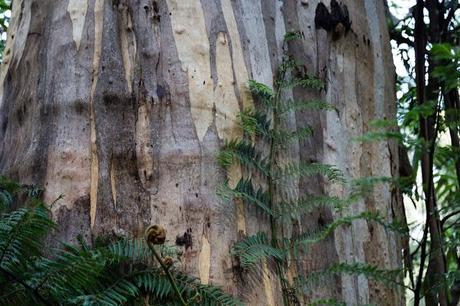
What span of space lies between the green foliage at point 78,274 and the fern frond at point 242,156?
1.31 ft

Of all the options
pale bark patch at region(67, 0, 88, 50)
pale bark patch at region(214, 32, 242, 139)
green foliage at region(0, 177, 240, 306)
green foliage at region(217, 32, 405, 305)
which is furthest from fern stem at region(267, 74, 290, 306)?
pale bark patch at region(67, 0, 88, 50)

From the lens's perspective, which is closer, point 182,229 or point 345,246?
point 182,229

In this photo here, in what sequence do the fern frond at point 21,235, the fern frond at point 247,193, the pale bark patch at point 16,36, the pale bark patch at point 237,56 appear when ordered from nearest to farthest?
1. the fern frond at point 21,235
2. the fern frond at point 247,193
3. the pale bark patch at point 237,56
4. the pale bark patch at point 16,36

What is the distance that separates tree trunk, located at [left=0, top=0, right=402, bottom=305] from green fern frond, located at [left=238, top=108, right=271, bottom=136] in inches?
1.8

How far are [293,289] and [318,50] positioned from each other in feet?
3.25

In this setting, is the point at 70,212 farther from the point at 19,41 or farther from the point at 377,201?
the point at 377,201

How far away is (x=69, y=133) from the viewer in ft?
7.88

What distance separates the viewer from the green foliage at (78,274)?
73.5 inches

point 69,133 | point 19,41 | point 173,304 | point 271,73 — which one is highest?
point 19,41

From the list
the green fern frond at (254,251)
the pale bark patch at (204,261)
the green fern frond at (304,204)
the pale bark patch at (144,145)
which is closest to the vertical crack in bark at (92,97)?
the pale bark patch at (144,145)

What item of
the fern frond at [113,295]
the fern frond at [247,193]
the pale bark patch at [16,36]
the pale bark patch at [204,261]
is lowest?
the fern frond at [113,295]

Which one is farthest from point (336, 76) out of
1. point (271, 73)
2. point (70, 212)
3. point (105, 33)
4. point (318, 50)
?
point (70, 212)

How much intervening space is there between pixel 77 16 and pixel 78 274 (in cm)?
109

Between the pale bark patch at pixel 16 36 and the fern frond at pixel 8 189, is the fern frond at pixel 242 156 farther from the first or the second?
the pale bark patch at pixel 16 36
